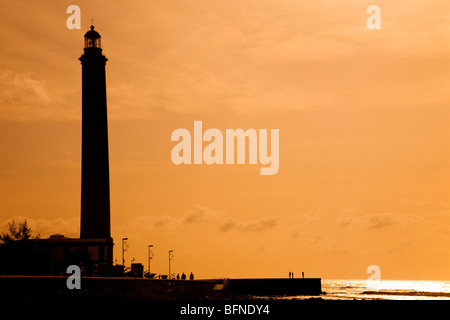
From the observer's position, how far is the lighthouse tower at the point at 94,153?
82188 millimetres

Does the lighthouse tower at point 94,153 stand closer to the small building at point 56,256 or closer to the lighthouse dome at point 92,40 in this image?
the small building at point 56,256

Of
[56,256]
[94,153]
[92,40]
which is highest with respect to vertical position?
[92,40]

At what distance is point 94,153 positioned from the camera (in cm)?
8319

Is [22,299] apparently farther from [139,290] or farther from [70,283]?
[139,290]

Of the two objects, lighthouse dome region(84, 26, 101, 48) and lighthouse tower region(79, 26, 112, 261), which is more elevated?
lighthouse dome region(84, 26, 101, 48)

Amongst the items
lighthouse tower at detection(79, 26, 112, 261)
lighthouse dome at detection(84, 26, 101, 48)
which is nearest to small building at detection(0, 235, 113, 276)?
lighthouse tower at detection(79, 26, 112, 261)

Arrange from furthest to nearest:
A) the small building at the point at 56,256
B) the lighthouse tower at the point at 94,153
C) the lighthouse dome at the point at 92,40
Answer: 1. the lighthouse dome at the point at 92,40
2. the lighthouse tower at the point at 94,153
3. the small building at the point at 56,256

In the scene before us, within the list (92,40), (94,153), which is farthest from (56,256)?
(92,40)

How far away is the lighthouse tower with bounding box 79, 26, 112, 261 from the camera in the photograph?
82188 millimetres

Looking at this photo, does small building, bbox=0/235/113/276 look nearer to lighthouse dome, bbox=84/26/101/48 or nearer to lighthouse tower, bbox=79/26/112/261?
lighthouse tower, bbox=79/26/112/261

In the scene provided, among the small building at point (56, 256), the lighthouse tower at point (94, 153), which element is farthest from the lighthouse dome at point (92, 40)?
the small building at point (56, 256)

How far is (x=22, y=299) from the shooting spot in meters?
35.9

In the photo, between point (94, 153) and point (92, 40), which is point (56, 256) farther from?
point (92, 40)
